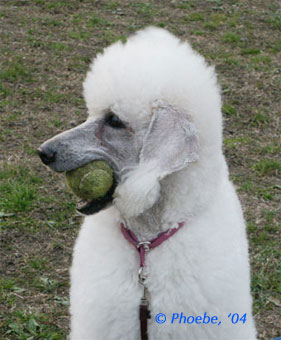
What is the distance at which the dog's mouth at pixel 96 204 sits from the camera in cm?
208

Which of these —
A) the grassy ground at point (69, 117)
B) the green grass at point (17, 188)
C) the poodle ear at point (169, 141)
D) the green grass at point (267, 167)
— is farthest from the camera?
the green grass at point (267, 167)

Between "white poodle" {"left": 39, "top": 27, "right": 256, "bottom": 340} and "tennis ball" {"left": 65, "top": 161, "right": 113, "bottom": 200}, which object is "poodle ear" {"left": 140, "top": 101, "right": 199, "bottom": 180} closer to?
"white poodle" {"left": 39, "top": 27, "right": 256, "bottom": 340}

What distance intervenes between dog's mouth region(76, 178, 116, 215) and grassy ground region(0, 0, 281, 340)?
3.38ft

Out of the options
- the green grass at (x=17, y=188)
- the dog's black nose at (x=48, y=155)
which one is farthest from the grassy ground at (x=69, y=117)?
the dog's black nose at (x=48, y=155)

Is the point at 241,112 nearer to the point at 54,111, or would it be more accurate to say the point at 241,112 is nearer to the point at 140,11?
the point at 54,111

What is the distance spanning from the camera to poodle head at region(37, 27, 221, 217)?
1928mm

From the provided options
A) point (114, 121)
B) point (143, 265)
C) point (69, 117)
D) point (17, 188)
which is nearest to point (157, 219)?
point (143, 265)

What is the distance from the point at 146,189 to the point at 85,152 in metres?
0.26

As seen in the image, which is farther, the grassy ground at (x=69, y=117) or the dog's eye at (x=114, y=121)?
the grassy ground at (x=69, y=117)

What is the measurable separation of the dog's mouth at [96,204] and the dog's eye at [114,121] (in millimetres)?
199

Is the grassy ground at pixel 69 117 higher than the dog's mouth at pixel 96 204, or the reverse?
the dog's mouth at pixel 96 204

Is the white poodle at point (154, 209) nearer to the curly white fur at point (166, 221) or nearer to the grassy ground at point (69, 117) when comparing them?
the curly white fur at point (166, 221)

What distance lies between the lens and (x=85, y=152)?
205cm

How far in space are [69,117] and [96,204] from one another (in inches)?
104
